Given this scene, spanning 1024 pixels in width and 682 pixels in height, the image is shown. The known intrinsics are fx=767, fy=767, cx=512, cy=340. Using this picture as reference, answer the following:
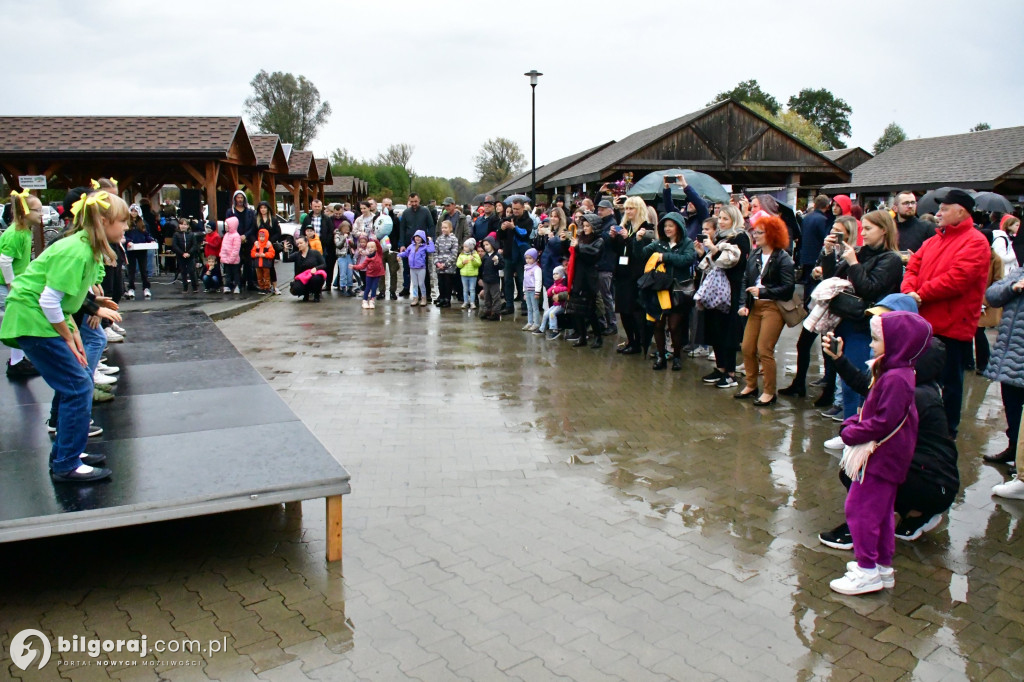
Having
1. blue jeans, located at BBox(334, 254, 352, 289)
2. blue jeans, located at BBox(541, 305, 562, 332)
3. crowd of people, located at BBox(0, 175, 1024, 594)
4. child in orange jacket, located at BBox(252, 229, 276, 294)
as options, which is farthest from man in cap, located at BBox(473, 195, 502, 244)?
child in orange jacket, located at BBox(252, 229, 276, 294)

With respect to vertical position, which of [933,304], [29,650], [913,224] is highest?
[913,224]

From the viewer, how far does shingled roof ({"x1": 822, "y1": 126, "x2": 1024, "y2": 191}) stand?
20297 millimetres

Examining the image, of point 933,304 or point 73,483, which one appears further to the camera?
point 933,304

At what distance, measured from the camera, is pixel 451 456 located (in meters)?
5.96

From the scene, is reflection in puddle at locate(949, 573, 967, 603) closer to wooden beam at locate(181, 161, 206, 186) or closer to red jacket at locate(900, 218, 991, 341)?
red jacket at locate(900, 218, 991, 341)

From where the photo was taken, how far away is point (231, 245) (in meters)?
15.8

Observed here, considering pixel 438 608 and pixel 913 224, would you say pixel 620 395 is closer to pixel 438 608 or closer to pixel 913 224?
pixel 913 224

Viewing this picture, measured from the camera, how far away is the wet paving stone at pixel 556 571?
11.0ft

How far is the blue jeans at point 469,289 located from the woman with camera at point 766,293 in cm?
748

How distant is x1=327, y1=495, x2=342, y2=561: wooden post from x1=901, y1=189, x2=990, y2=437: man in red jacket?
14.2ft

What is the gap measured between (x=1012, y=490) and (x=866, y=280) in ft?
5.94

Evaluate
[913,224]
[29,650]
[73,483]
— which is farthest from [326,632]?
[913,224]

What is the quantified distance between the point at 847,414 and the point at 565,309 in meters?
5.12

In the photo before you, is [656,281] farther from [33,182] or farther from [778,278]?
[33,182]
